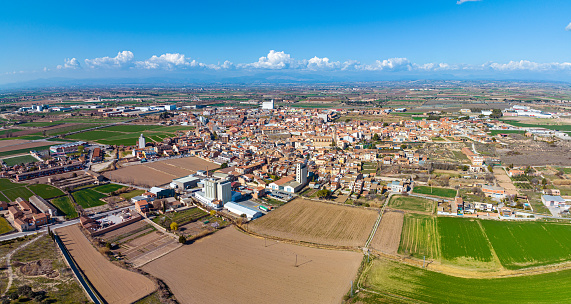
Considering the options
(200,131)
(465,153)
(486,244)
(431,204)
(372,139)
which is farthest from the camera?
(200,131)

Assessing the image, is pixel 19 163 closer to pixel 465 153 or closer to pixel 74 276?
pixel 74 276

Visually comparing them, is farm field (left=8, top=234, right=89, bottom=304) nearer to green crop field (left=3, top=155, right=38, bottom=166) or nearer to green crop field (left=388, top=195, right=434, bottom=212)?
green crop field (left=388, top=195, right=434, bottom=212)

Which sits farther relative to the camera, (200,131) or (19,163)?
(200,131)

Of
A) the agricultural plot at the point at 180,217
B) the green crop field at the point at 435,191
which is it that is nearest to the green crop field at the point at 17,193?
the agricultural plot at the point at 180,217

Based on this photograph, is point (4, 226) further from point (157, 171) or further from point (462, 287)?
point (462, 287)

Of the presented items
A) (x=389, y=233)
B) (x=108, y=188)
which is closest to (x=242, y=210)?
(x=389, y=233)

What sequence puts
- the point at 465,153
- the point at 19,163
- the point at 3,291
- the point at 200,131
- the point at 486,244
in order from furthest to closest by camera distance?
1. the point at 200,131
2. the point at 465,153
3. the point at 19,163
4. the point at 486,244
5. the point at 3,291

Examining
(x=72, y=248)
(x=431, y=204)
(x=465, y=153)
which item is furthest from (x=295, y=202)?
(x=465, y=153)

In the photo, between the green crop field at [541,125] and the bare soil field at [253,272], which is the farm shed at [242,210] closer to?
the bare soil field at [253,272]
